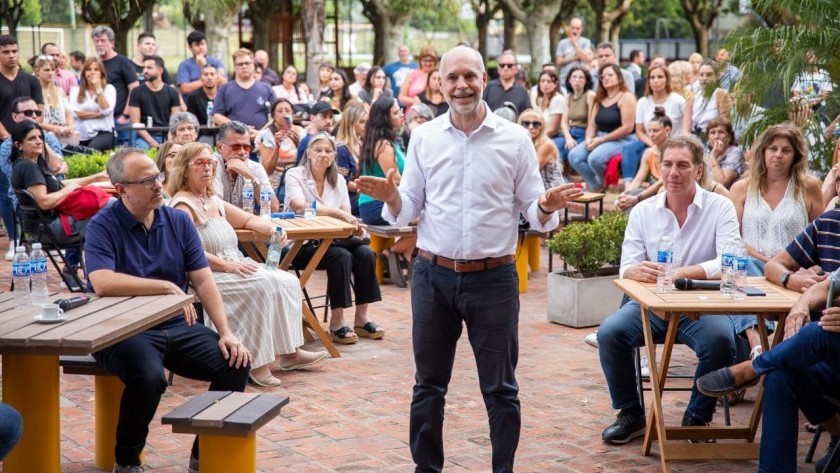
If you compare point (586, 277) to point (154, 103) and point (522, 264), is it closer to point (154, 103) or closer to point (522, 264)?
point (522, 264)

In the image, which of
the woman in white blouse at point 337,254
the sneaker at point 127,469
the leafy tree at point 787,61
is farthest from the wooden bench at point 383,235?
the sneaker at point 127,469

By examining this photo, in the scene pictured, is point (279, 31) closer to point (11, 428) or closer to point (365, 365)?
point (365, 365)

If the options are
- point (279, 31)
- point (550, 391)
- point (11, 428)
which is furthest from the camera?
point (279, 31)

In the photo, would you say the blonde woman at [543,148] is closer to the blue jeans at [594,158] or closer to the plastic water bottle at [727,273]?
the blue jeans at [594,158]

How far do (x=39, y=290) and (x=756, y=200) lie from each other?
159 inches

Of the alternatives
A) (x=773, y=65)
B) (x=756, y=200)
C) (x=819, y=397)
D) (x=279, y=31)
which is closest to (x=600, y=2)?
(x=279, y=31)

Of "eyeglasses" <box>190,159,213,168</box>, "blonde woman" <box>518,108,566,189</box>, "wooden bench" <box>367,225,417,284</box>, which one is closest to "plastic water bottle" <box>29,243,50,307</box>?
"eyeglasses" <box>190,159,213,168</box>

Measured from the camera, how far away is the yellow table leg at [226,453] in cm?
450

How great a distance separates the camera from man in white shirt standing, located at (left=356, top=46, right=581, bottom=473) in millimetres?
4691

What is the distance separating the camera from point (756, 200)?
6.74 meters

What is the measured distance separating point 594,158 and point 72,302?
910 centimetres

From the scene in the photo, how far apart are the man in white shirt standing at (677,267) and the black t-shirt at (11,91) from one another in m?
7.60

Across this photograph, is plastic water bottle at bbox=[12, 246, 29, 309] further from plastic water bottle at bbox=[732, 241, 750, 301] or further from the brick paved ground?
plastic water bottle at bbox=[732, 241, 750, 301]

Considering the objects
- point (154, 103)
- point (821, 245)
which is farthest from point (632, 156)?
point (821, 245)
